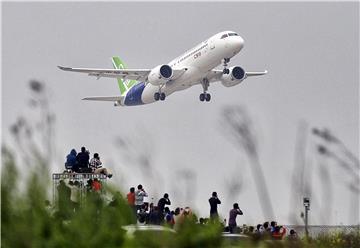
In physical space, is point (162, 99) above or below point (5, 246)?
above

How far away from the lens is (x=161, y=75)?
94812 millimetres

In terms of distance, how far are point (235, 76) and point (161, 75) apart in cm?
660

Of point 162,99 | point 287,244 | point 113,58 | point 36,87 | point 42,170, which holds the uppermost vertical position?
point 113,58

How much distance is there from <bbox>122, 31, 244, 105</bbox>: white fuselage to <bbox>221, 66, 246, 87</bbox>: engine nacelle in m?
1.93

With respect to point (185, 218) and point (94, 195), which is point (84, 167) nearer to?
point (94, 195)

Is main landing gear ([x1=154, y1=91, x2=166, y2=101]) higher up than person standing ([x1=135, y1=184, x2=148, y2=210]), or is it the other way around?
main landing gear ([x1=154, y1=91, x2=166, y2=101])

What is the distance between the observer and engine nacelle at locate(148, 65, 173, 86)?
94.7m

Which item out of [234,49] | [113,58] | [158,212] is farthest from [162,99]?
[158,212]

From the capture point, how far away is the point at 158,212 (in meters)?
30.2

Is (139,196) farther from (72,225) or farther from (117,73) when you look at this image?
(117,73)

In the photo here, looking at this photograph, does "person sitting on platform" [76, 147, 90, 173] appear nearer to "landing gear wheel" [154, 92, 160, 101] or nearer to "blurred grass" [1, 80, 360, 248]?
"blurred grass" [1, 80, 360, 248]

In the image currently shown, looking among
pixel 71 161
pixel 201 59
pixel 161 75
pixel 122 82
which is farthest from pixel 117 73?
pixel 71 161

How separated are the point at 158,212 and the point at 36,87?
481 inches

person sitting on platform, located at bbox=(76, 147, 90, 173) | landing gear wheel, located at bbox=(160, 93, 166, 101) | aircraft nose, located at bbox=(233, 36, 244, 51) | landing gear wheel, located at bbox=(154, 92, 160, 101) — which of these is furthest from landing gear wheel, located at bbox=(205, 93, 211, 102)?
person sitting on platform, located at bbox=(76, 147, 90, 173)
